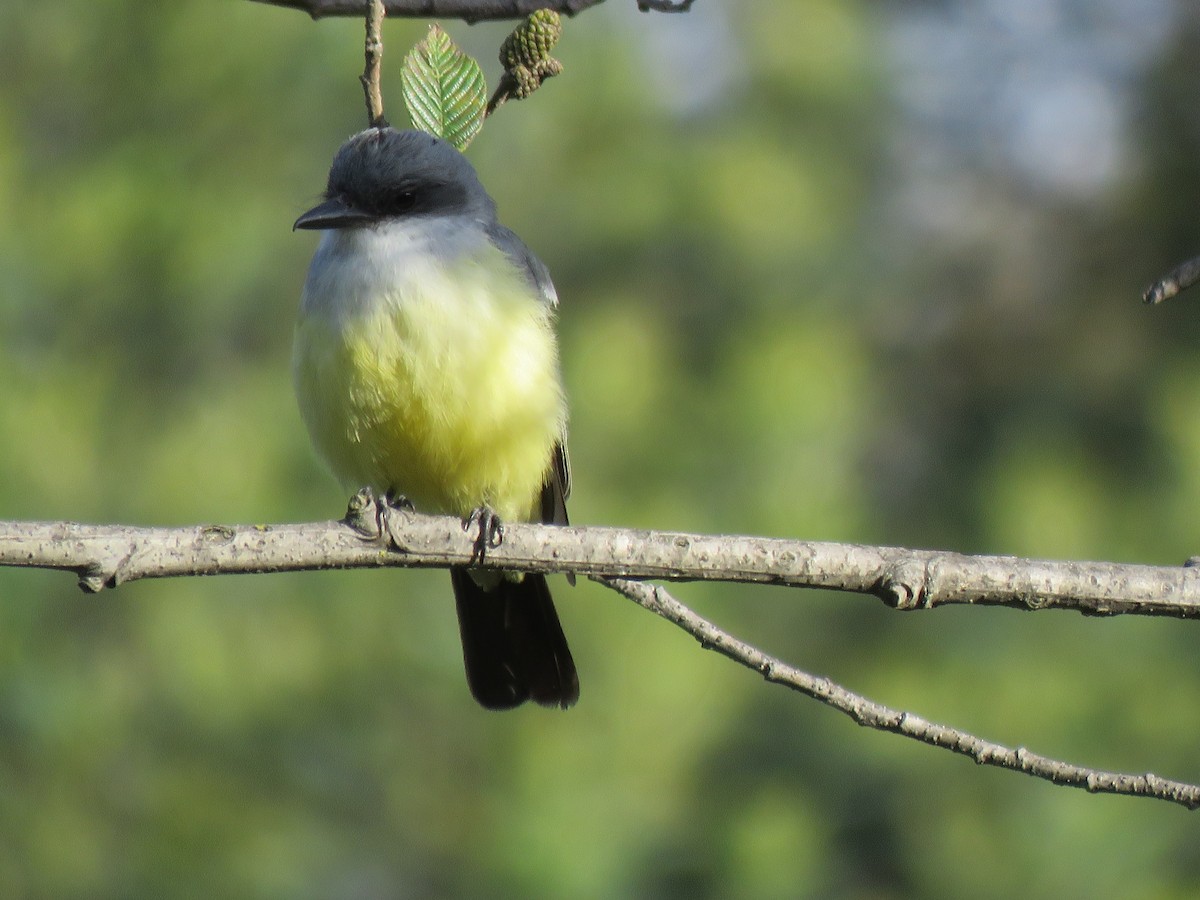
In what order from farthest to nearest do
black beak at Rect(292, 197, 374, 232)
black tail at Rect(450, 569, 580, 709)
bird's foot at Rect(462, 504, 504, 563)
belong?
black tail at Rect(450, 569, 580, 709) → black beak at Rect(292, 197, 374, 232) → bird's foot at Rect(462, 504, 504, 563)

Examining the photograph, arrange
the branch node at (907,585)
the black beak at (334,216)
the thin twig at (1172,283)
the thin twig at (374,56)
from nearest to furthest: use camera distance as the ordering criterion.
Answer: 1. the thin twig at (1172,283)
2. the thin twig at (374,56)
3. the branch node at (907,585)
4. the black beak at (334,216)

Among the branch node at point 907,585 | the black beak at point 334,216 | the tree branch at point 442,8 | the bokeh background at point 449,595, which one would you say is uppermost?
the tree branch at point 442,8

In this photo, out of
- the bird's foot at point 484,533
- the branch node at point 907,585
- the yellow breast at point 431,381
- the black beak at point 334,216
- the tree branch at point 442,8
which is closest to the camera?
the tree branch at point 442,8

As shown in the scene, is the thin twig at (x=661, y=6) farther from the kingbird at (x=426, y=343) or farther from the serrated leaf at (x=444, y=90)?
the kingbird at (x=426, y=343)

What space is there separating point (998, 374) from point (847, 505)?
620 centimetres

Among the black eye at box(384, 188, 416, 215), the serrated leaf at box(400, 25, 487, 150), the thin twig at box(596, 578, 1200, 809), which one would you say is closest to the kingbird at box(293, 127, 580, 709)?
the black eye at box(384, 188, 416, 215)

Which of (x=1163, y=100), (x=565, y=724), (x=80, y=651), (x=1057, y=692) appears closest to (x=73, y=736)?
(x=80, y=651)

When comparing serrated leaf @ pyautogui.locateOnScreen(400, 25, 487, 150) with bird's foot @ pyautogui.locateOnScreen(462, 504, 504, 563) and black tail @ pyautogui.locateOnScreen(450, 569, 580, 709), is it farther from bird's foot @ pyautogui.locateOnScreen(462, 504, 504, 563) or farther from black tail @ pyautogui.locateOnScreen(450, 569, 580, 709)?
black tail @ pyautogui.locateOnScreen(450, 569, 580, 709)

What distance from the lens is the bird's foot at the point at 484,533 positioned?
2.87m

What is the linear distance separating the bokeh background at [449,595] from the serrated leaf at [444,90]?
2.97 m

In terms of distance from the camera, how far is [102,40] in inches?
237

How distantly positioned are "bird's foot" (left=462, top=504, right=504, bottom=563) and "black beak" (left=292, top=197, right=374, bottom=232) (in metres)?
0.95

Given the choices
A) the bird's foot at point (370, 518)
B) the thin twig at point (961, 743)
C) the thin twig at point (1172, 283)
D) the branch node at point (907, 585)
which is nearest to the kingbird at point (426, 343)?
the bird's foot at point (370, 518)

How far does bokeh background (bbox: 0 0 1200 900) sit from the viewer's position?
555 cm
